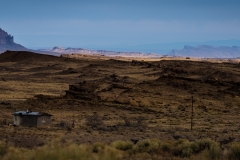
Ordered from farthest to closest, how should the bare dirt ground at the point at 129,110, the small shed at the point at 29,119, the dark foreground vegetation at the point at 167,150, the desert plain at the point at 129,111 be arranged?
the small shed at the point at 29,119 → the bare dirt ground at the point at 129,110 → the desert plain at the point at 129,111 → the dark foreground vegetation at the point at 167,150

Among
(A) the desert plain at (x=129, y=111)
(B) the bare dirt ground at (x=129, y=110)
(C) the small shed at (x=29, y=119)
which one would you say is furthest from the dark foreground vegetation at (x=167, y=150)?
(C) the small shed at (x=29, y=119)

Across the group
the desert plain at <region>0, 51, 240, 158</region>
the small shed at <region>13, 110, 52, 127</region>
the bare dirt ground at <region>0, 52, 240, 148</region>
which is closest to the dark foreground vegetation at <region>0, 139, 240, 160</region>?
the desert plain at <region>0, 51, 240, 158</region>

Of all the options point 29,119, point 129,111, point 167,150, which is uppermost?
point 167,150

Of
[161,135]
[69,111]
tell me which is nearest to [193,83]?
[69,111]

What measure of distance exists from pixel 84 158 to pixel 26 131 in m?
14.3

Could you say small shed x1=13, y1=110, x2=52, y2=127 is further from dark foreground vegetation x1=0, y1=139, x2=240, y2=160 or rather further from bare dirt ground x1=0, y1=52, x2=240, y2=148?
dark foreground vegetation x1=0, y1=139, x2=240, y2=160

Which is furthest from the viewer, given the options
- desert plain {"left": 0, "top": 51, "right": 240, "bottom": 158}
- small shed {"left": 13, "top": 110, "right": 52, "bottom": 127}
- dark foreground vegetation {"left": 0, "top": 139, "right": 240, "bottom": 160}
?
small shed {"left": 13, "top": 110, "right": 52, "bottom": 127}

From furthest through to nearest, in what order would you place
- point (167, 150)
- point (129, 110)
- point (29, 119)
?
1. point (129, 110)
2. point (29, 119)
3. point (167, 150)

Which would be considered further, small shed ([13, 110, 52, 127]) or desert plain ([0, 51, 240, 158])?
small shed ([13, 110, 52, 127])

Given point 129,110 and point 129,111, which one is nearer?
point 129,111

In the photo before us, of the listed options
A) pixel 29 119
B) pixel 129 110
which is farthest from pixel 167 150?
pixel 129 110

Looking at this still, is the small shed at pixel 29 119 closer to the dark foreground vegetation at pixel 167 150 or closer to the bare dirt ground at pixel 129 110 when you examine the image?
the bare dirt ground at pixel 129 110

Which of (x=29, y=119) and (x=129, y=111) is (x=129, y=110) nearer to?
(x=129, y=111)

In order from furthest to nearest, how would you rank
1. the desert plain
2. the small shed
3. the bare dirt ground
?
the small shed
the bare dirt ground
the desert plain
